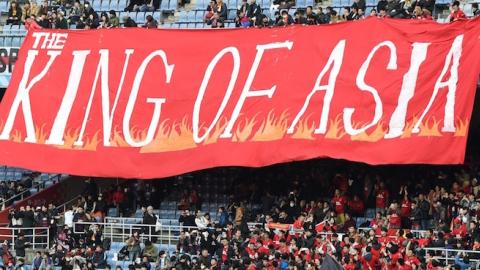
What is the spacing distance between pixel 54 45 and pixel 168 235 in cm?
471

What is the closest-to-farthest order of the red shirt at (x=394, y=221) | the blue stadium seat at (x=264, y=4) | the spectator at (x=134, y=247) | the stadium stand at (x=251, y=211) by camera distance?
the stadium stand at (x=251, y=211)
the red shirt at (x=394, y=221)
the spectator at (x=134, y=247)
the blue stadium seat at (x=264, y=4)

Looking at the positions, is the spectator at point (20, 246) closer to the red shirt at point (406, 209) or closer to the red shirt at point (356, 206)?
the red shirt at point (356, 206)

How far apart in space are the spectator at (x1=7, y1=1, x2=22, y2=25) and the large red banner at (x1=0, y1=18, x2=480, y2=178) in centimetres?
323

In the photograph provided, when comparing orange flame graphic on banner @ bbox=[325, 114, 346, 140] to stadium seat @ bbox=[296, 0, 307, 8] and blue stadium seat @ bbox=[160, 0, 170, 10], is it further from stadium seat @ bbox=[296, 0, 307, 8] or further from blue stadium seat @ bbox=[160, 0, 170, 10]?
blue stadium seat @ bbox=[160, 0, 170, 10]

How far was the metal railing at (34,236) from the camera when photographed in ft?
82.0

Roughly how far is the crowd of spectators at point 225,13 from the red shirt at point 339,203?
335cm

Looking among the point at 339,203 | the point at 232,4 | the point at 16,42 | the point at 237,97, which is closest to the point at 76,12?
the point at 16,42

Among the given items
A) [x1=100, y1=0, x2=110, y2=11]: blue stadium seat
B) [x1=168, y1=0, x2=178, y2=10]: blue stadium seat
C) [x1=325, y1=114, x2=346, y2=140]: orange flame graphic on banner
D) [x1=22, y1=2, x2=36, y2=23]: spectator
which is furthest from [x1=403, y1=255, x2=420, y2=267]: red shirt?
[x1=22, y1=2, x2=36, y2=23]: spectator

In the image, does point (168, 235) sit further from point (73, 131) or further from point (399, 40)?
point (399, 40)

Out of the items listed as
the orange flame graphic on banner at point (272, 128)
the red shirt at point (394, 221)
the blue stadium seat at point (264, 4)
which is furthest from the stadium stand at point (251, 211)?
the orange flame graphic on banner at point (272, 128)

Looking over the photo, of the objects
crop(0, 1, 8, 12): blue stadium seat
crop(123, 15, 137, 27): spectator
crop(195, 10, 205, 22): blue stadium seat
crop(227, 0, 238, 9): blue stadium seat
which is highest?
crop(0, 1, 8, 12): blue stadium seat

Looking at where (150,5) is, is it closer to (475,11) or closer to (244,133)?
(244,133)

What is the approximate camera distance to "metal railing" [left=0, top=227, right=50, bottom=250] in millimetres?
24984

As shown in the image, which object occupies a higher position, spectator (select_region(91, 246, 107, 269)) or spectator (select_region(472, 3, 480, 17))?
spectator (select_region(472, 3, 480, 17))
